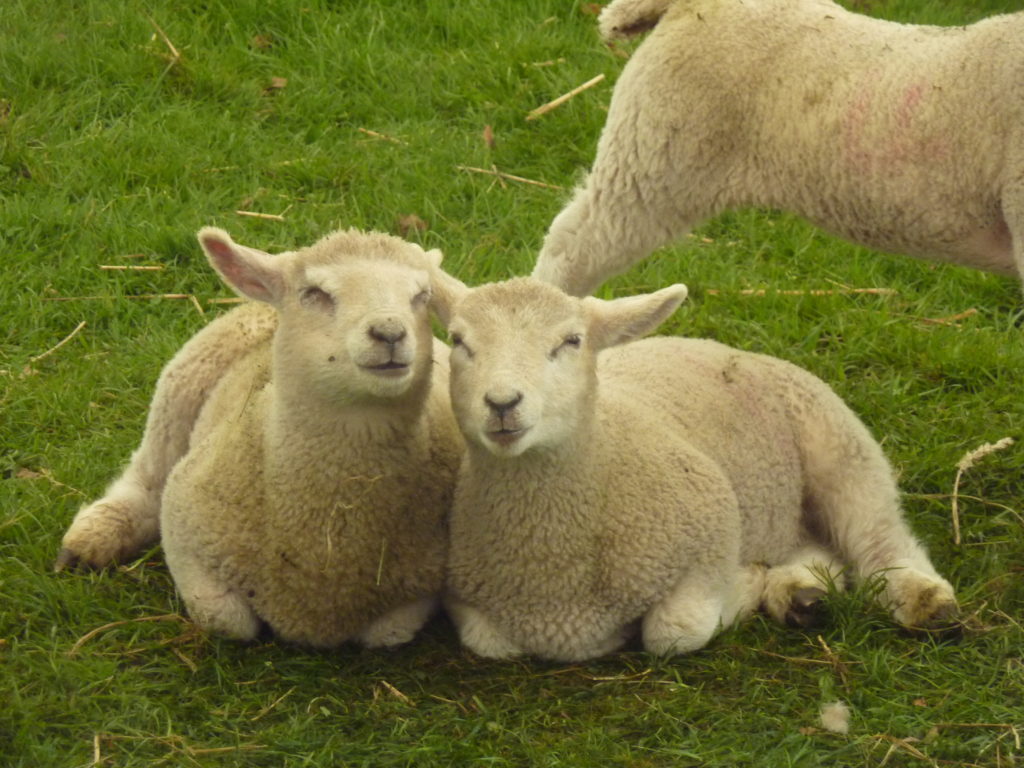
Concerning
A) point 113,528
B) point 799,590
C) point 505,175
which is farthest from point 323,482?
point 505,175

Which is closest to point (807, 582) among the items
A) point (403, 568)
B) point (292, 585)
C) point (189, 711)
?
point (403, 568)

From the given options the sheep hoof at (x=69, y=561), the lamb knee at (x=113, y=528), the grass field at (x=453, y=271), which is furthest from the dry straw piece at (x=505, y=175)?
the sheep hoof at (x=69, y=561)

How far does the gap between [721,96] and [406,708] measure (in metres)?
2.18

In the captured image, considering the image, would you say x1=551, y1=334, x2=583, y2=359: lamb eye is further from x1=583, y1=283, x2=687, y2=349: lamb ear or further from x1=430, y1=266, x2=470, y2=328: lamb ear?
x1=430, y1=266, x2=470, y2=328: lamb ear

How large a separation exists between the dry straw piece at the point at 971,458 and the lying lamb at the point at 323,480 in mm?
1619

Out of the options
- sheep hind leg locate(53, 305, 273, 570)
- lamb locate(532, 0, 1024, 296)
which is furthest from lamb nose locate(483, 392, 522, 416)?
lamb locate(532, 0, 1024, 296)

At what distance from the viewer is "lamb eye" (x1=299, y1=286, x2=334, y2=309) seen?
4047 millimetres

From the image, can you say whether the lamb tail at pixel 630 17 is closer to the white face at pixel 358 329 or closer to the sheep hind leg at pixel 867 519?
the sheep hind leg at pixel 867 519

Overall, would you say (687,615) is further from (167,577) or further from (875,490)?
(167,577)

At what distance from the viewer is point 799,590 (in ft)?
14.6

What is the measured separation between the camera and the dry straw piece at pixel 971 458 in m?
5.06

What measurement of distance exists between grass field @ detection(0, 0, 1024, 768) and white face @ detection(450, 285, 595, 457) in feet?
2.24

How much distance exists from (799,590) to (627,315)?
883mm

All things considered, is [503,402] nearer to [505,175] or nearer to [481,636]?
[481,636]
